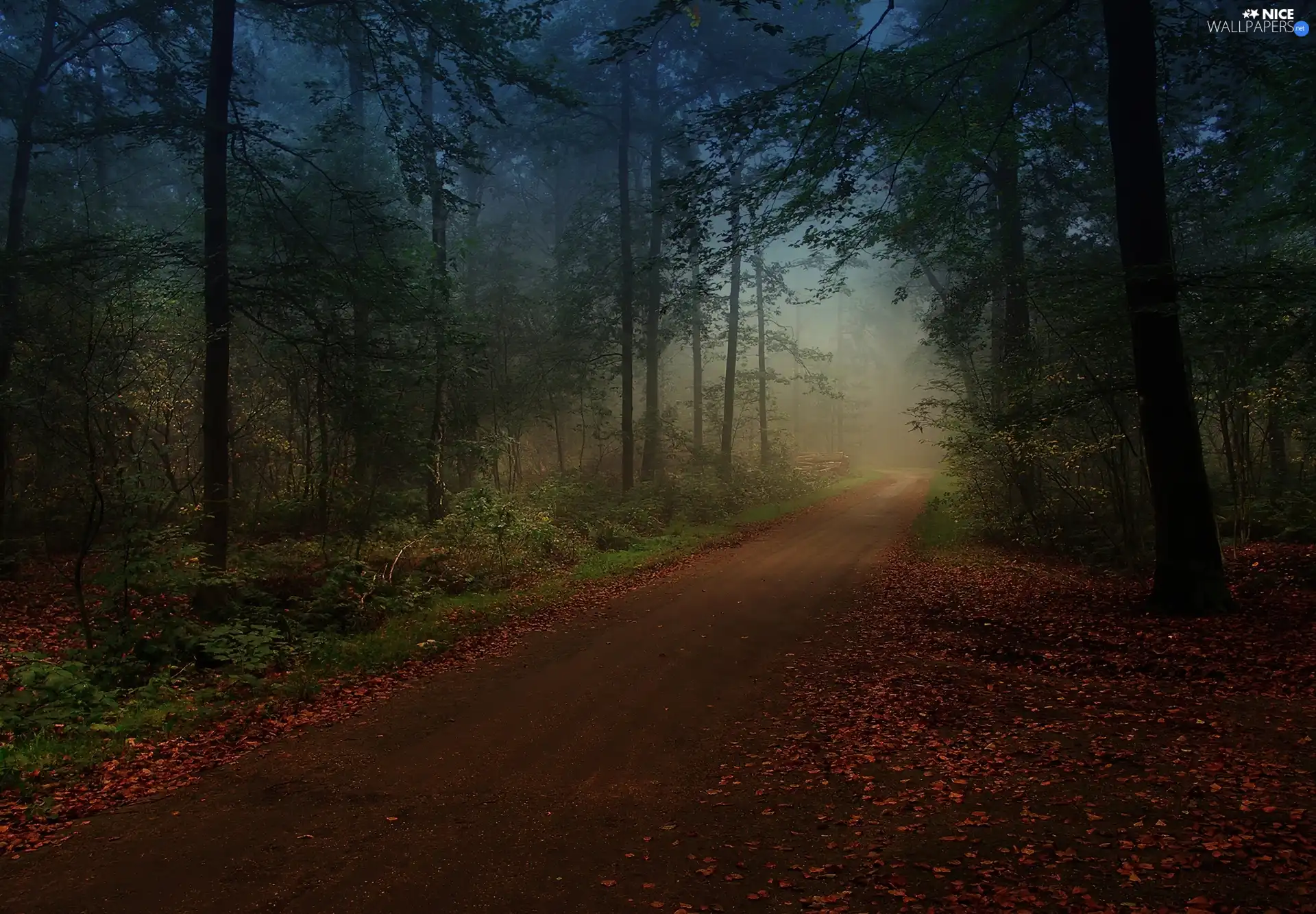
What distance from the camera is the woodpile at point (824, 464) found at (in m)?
39.3

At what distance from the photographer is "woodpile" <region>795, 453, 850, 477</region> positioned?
3928 cm

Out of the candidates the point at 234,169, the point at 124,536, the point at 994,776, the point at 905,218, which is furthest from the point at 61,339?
the point at 905,218

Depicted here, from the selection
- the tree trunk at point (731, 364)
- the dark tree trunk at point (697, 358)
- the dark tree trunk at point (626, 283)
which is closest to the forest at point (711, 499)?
the dark tree trunk at point (626, 283)

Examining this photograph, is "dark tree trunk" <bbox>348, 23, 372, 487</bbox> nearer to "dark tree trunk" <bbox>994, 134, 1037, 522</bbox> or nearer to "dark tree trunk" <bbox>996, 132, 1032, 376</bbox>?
"dark tree trunk" <bbox>994, 134, 1037, 522</bbox>

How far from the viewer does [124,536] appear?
7750 millimetres

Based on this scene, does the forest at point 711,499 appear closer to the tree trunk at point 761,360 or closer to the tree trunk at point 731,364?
the tree trunk at point 731,364

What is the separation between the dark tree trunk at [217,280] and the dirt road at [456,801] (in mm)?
5472

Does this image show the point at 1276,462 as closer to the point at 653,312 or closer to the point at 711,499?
the point at 711,499

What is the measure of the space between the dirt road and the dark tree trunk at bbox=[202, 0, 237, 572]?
5472 millimetres

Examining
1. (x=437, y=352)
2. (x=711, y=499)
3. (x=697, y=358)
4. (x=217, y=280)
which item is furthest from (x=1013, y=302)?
(x=697, y=358)

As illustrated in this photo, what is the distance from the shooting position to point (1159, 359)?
8.14 meters

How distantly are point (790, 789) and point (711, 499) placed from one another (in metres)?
18.0

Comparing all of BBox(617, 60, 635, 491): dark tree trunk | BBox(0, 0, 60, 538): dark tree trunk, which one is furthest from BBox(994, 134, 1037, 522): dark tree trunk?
BBox(0, 0, 60, 538): dark tree trunk

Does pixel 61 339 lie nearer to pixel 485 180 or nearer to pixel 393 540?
pixel 393 540
